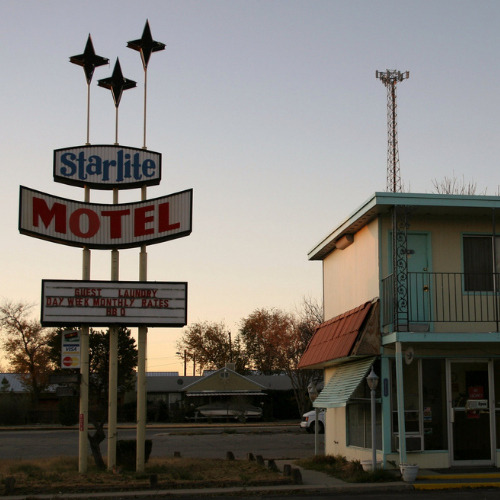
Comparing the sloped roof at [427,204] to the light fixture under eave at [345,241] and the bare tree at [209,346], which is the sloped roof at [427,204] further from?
the bare tree at [209,346]

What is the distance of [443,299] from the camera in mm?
17219

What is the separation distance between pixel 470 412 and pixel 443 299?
2.66 metres

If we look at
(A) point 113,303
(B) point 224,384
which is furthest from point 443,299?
(B) point 224,384

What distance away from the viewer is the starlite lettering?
1752 cm

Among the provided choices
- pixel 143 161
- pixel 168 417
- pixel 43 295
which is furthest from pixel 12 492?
pixel 168 417

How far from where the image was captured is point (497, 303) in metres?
17.1

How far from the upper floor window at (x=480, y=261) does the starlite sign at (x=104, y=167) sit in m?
7.51

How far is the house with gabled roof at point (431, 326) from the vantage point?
1670cm

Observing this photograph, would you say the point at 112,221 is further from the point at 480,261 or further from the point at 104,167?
the point at 480,261

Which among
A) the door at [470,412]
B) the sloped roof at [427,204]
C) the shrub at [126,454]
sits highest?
the sloped roof at [427,204]

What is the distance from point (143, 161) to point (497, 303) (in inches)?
343

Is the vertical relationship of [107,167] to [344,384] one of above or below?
above

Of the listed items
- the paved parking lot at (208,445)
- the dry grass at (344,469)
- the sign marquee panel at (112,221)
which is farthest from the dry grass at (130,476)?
the paved parking lot at (208,445)

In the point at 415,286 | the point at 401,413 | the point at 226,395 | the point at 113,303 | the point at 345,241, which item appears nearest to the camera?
the point at 401,413
